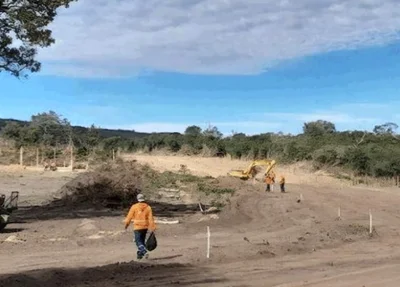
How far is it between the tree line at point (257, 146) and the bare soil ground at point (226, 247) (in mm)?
20772

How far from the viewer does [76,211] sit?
34.1m

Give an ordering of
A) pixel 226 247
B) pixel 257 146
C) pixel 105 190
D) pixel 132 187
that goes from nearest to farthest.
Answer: pixel 226 247 → pixel 105 190 → pixel 132 187 → pixel 257 146

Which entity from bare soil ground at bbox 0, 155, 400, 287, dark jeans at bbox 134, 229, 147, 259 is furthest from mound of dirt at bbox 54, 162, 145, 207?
dark jeans at bbox 134, 229, 147, 259

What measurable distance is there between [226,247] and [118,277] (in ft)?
20.0

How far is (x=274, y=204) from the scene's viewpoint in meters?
37.4

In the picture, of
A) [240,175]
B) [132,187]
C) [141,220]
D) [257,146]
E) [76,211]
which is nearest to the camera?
[141,220]

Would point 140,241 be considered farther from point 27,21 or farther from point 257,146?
point 257,146

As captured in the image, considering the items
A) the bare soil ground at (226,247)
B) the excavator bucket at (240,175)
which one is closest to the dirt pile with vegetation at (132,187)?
the bare soil ground at (226,247)

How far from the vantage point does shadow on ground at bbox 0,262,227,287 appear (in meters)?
15.4

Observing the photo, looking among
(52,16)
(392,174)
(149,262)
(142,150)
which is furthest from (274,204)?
(142,150)

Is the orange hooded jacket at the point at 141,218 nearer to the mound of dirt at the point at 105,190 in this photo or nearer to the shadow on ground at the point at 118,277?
the shadow on ground at the point at 118,277

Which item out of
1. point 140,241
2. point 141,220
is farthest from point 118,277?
point 140,241

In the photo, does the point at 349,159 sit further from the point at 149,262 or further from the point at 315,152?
the point at 149,262

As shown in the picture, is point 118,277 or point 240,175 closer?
point 118,277
